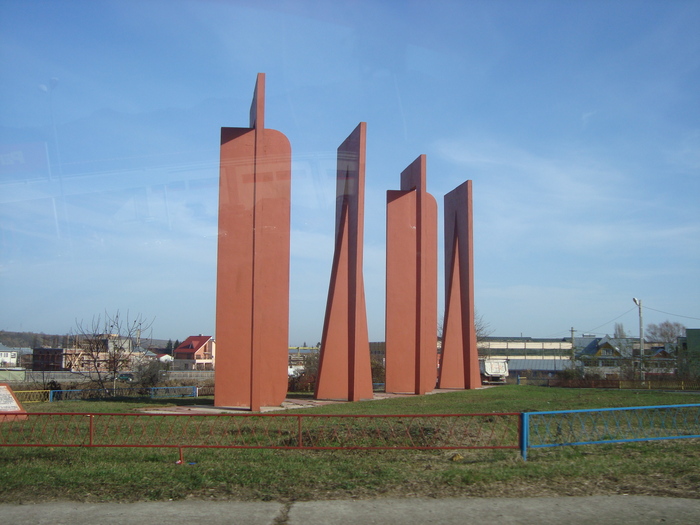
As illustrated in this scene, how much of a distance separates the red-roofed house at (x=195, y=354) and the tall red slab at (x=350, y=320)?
44536 mm

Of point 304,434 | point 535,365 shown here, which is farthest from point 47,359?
point 535,365

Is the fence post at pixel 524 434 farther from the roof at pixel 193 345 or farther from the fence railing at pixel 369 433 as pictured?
the roof at pixel 193 345

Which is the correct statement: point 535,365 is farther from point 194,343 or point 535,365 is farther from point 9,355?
point 9,355

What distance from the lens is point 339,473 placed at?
23.9ft

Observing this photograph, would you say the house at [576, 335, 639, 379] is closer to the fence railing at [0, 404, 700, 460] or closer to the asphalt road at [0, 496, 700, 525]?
the fence railing at [0, 404, 700, 460]

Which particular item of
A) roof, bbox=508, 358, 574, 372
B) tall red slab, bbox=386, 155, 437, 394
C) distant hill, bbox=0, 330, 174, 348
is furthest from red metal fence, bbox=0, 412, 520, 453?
roof, bbox=508, 358, 574, 372

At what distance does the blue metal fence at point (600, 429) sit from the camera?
28.9ft

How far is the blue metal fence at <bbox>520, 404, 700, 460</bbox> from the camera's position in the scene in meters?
8.80

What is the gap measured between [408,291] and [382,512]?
17.9 m

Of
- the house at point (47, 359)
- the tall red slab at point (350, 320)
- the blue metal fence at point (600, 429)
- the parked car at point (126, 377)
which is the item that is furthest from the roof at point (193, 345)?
the blue metal fence at point (600, 429)

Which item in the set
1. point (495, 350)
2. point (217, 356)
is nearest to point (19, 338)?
point (217, 356)

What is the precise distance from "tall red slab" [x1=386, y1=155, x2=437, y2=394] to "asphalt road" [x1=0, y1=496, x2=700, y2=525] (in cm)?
1677

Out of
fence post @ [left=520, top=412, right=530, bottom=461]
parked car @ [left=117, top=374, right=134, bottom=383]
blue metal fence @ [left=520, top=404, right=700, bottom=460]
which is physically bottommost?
parked car @ [left=117, top=374, right=134, bottom=383]

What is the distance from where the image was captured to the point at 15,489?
6.62 metres
